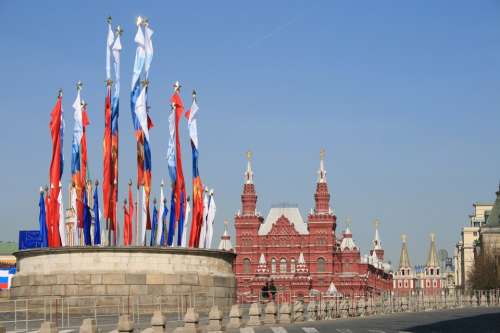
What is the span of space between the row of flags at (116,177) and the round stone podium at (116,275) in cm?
260

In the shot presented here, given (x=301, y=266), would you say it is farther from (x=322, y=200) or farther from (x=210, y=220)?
(x=210, y=220)

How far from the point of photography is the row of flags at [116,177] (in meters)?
47.5

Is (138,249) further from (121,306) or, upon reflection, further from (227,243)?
(227,243)

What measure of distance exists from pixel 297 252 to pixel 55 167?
306ft

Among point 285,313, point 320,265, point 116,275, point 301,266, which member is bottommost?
point 285,313

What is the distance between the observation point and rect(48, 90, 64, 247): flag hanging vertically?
47.6 metres

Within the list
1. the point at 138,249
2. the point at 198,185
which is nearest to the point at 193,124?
the point at 198,185

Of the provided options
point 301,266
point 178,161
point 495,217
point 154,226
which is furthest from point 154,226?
point 301,266

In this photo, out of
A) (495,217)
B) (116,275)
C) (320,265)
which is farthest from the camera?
(320,265)

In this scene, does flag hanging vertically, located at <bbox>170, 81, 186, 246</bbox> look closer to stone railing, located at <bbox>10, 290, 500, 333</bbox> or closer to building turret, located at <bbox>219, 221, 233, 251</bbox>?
stone railing, located at <bbox>10, 290, 500, 333</bbox>

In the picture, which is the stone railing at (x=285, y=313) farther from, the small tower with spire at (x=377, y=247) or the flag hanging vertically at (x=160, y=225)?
the small tower with spire at (x=377, y=247)

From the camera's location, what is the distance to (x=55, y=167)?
48.5 meters

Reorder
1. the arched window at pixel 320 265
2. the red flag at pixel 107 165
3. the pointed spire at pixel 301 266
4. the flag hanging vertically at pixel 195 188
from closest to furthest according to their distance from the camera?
the red flag at pixel 107 165 → the flag hanging vertically at pixel 195 188 → the pointed spire at pixel 301 266 → the arched window at pixel 320 265

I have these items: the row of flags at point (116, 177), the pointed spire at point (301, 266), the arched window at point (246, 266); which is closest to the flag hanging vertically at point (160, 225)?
the row of flags at point (116, 177)
